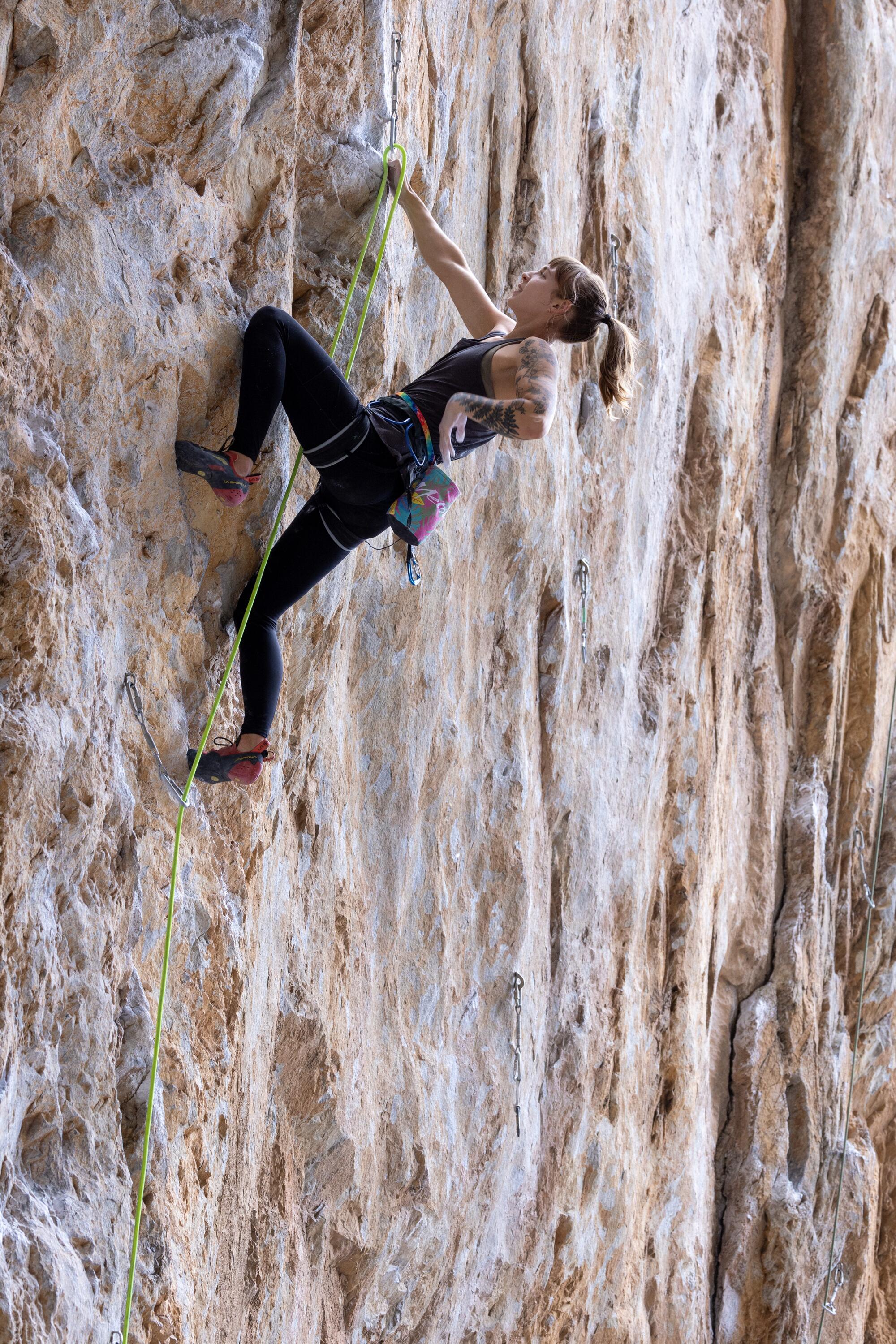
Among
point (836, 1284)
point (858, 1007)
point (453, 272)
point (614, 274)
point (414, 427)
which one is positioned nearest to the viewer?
point (414, 427)

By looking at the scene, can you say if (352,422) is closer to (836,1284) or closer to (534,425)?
(534,425)

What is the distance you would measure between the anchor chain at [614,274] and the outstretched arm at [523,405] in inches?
136

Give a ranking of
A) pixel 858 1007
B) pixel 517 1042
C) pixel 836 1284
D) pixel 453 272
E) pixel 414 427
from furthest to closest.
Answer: pixel 858 1007, pixel 836 1284, pixel 517 1042, pixel 453 272, pixel 414 427

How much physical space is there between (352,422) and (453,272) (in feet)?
2.33

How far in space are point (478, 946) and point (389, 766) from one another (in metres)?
1.18

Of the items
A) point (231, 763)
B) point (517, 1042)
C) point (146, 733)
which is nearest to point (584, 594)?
point (517, 1042)

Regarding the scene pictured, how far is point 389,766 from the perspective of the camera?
4770mm

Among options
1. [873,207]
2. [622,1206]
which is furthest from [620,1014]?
[873,207]

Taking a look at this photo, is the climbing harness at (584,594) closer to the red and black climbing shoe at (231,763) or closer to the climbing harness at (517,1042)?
the climbing harness at (517,1042)

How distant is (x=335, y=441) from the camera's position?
128 inches

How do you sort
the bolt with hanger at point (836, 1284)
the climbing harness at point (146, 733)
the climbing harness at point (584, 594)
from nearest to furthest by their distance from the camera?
the climbing harness at point (146, 733) → the climbing harness at point (584, 594) → the bolt with hanger at point (836, 1284)

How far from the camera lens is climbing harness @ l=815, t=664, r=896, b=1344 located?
8641mm

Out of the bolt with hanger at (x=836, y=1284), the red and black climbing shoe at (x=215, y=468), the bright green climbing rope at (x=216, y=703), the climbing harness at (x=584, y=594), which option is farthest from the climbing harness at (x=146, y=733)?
the bolt with hanger at (x=836, y=1284)

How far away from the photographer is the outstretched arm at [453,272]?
142 inches
